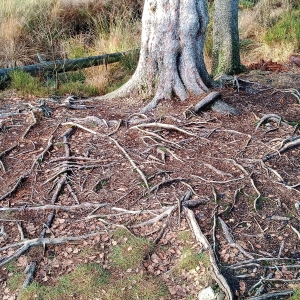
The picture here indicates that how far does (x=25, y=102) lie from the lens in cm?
623

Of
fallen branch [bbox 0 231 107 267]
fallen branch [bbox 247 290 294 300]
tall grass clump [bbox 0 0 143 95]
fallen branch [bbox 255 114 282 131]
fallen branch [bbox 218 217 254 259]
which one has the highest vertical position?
tall grass clump [bbox 0 0 143 95]

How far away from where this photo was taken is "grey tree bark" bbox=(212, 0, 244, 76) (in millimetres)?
7699

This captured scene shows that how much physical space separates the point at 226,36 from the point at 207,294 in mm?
5537

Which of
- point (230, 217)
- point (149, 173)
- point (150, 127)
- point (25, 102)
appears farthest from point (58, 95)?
point (230, 217)

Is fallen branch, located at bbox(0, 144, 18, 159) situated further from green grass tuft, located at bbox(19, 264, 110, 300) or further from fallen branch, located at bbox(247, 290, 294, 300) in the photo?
fallen branch, located at bbox(247, 290, 294, 300)

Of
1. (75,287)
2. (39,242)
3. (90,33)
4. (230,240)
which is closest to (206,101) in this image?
(230,240)

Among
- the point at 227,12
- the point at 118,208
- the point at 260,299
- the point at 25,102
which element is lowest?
the point at 260,299

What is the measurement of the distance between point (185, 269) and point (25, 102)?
12.4 feet

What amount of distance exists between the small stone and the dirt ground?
0.07 meters

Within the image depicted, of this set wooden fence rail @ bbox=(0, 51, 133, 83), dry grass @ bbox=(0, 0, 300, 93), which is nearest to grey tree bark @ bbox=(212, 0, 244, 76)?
dry grass @ bbox=(0, 0, 300, 93)

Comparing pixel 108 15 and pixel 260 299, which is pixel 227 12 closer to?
pixel 108 15

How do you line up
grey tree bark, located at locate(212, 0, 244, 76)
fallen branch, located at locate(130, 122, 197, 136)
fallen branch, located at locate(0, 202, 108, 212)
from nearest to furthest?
fallen branch, located at locate(0, 202, 108, 212)
fallen branch, located at locate(130, 122, 197, 136)
grey tree bark, located at locate(212, 0, 244, 76)

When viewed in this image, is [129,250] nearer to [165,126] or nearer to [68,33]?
[165,126]

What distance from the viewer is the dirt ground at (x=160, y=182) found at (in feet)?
11.3
